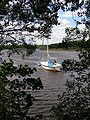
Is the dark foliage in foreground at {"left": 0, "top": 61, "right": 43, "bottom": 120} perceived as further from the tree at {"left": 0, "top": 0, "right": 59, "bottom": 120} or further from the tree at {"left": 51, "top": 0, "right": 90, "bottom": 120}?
the tree at {"left": 51, "top": 0, "right": 90, "bottom": 120}

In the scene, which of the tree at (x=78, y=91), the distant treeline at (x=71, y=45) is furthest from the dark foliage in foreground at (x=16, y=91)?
the tree at (x=78, y=91)

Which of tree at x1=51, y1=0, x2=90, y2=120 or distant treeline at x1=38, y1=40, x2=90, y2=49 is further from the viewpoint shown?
tree at x1=51, y1=0, x2=90, y2=120

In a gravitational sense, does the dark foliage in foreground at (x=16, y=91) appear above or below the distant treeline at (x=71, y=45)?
below

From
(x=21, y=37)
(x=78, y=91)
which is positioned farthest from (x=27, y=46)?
(x=78, y=91)

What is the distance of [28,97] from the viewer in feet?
22.7

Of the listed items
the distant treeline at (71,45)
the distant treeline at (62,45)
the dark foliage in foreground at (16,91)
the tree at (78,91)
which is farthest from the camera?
the tree at (78,91)

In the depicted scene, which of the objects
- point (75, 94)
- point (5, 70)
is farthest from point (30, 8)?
point (75, 94)

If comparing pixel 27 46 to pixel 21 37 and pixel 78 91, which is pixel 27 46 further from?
pixel 78 91

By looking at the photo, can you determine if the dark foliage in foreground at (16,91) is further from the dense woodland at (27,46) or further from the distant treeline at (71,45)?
the distant treeline at (71,45)

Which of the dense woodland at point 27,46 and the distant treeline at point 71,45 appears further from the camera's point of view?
the distant treeline at point 71,45

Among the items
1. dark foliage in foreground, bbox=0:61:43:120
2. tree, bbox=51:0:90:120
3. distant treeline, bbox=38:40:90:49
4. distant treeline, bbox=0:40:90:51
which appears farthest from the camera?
tree, bbox=51:0:90:120

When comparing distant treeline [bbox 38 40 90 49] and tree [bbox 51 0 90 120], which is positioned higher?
distant treeline [bbox 38 40 90 49]

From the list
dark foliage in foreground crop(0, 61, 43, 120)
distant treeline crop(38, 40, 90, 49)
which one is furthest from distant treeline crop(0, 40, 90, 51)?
dark foliage in foreground crop(0, 61, 43, 120)

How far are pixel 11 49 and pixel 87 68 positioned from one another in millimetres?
3103
